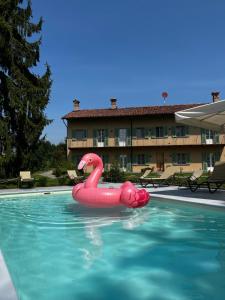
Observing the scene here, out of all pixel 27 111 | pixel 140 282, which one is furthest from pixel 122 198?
pixel 27 111

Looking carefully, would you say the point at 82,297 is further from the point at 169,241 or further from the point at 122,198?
the point at 122,198

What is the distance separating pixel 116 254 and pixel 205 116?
23.8 feet

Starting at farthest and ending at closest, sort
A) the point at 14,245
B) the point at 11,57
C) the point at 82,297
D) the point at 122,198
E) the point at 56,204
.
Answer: the point at 11,57 → the point at 56,204 → the point at 122,198 → the point at 14,245 → the point at 82,297

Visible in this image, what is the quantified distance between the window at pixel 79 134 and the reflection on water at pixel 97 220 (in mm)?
26758

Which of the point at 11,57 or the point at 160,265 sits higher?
the point at 11,57

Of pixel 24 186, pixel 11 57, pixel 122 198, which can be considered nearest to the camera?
pixel 122 198

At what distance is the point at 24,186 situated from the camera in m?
18.6

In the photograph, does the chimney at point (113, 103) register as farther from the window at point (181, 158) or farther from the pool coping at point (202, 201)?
the pool coping at point (202, 201)

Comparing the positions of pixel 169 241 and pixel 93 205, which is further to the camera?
pixel 93 205

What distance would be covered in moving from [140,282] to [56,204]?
25.3ft

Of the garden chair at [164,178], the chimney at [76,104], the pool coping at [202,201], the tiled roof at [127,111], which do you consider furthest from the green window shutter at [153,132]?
the pool coping at [202,201]

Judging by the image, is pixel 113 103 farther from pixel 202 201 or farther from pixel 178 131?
pixel 202 201

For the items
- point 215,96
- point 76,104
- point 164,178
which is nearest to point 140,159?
point 76,104

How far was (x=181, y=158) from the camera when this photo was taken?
36.3 m
